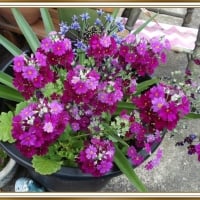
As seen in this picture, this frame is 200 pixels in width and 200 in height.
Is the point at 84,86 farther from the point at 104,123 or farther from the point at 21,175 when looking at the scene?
the point at 21,175

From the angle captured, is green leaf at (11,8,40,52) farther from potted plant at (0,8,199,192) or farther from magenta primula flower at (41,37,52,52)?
magenta primula flower at (41,37,52,52)

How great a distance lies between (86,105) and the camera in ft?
4.23

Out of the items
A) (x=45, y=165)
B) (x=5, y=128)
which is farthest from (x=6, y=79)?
(x=45, y=165)

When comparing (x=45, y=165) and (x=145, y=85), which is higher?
(x=145, y=85)

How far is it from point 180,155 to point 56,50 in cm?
107

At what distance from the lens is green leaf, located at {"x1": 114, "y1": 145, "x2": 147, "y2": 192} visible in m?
1.38

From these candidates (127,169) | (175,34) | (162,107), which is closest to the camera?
(162,107)

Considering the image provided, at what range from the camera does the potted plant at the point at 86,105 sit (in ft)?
3.60

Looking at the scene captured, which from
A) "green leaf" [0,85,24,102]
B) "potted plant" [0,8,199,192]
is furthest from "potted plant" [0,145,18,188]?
"green leaf" [0,85,24,102]

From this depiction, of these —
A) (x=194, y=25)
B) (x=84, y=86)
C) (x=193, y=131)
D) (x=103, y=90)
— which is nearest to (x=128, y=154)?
(x=103, y=90)

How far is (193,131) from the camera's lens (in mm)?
2102

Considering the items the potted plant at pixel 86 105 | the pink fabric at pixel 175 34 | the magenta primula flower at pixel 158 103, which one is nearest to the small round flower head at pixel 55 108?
the potted plant at pixel 86 105

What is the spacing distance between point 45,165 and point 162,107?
0.45m

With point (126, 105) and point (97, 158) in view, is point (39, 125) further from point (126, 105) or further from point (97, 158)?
point (126, 105)
